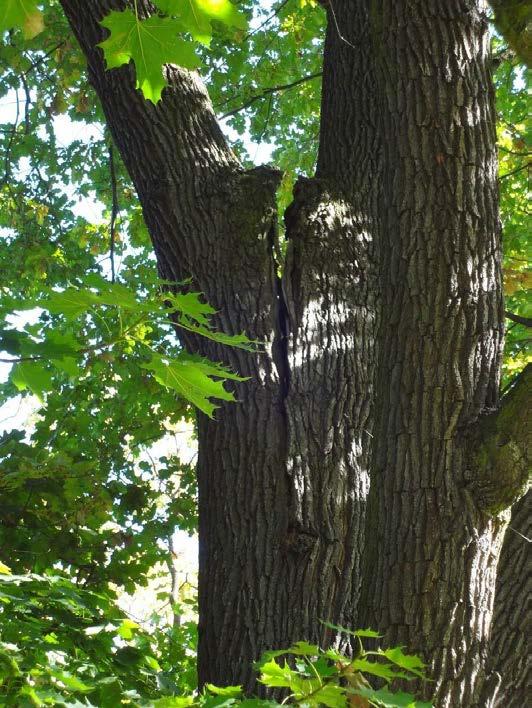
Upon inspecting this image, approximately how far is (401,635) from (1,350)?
4.27 ft

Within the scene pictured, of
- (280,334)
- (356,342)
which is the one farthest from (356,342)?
(280,334)

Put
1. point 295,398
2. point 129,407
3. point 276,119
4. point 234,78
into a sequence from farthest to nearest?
1. point 276,119
2. point 234,78
3. point 129,407
4. point 295,398

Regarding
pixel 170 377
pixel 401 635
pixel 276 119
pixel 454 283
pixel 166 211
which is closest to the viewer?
pixel 170 377

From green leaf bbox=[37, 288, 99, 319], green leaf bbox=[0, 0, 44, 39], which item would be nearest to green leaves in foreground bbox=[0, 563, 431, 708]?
green leaf bbox=[37, 288, 99, 319]

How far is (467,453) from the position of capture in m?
2.19

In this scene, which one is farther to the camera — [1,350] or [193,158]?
[193,158]

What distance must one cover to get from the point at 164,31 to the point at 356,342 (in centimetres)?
176

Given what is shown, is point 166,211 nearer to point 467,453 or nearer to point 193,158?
point 193,158

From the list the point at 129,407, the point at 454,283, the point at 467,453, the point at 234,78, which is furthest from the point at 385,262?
the point at 234,78

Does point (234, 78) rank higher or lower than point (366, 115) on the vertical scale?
higher

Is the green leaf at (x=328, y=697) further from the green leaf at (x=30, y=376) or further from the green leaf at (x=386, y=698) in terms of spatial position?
the green leaf at (x=30, y=376)

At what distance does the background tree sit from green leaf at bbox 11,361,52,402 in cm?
1

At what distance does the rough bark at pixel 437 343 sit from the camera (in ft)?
6.91

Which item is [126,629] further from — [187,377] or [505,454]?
[505,454]
